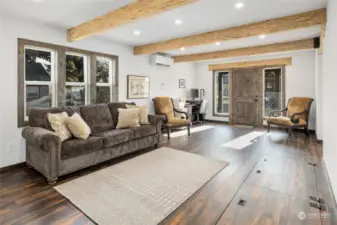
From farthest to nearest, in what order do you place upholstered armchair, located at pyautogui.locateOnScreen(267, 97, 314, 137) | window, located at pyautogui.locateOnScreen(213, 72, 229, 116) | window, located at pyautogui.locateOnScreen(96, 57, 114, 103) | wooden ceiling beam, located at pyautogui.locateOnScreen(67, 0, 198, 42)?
1. window, located at pyautogui.locateOnScreen(213, 72, 229, 116)
2. upholstered armchair, located at pyautogui.locateOnScreen(267, 97, 314, 137)
3. window, located at pyautogui.locateOnScreen(96, 57, 114, 103)
4. wooden ceiling beam, located at pyautogui.locateOnScreen(67, 0, 198, 42)

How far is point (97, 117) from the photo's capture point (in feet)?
12.9

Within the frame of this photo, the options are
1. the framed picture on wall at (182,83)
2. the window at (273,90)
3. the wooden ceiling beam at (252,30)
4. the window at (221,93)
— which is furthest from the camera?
the window at (221,93)

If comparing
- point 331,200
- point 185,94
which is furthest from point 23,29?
point 185,94

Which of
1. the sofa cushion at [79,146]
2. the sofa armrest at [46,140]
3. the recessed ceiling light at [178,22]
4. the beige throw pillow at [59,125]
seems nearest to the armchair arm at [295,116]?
the recessed ceiling light at [178,22]

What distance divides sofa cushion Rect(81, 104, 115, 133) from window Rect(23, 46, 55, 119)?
69 centimetres

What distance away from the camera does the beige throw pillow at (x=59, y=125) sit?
3.01 metres

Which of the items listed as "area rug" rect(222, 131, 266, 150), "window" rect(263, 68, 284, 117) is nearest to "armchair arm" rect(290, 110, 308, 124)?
"area rug" rect(222, 131, 266, 150)

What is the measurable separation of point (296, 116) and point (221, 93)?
2955 millimetres

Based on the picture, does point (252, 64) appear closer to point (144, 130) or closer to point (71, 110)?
point (144, 130)

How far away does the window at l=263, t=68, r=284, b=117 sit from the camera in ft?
21.8

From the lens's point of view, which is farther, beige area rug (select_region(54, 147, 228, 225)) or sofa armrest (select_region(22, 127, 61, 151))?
sofa armrest (select_region(22, 127, 61, 151))

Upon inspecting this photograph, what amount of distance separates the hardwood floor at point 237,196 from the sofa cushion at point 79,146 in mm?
322

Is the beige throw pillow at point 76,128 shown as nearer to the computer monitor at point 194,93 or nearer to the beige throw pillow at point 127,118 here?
the beige throw pillow at point 127,118

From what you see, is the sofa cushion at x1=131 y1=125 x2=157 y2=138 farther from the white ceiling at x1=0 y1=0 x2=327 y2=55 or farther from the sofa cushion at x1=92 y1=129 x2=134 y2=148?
the white ceiling at x1=0 y1=0 x2=327 y2=55
